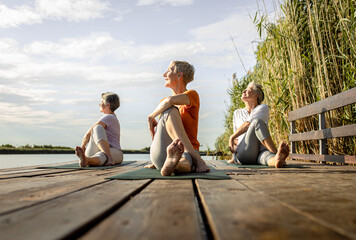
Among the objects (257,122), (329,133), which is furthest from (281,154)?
(329,133)

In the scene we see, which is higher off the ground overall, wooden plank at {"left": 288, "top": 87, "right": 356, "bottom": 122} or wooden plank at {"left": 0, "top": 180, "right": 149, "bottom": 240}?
wooden plank at {"left": 288, "top": 87, "right": 356, "bottom": 122}

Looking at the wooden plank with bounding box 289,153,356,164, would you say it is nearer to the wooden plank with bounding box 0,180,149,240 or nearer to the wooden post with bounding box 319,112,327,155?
the wooden post with bounding box 319,112,327,155

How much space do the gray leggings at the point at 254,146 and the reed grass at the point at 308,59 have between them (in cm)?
109

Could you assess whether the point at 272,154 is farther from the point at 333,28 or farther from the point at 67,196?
the point at 67,196

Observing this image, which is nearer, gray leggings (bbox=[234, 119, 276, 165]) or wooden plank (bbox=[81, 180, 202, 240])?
wooden plank (bbox=[81, 180, 202, 240])

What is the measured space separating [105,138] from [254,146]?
178cm

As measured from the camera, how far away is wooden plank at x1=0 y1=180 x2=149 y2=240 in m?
0.68

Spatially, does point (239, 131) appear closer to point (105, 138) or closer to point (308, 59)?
point (308, 59)

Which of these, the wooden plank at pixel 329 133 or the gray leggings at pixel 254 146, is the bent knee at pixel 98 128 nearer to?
the gray leggings at pixel 254 146

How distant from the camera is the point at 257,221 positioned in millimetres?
792

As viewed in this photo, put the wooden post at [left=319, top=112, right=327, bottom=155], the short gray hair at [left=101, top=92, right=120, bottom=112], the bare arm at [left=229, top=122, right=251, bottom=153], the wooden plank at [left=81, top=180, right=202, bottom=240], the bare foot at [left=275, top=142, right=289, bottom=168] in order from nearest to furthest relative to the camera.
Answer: the wooden plank at [left=81, top=180, right=202, bottom=240]
the bare foot at [left=275, top=142, right=289, bottom=168]
the bare arm at [left=229, top=122, right=251, bottom=153]
the wooden post at [left=319, top=112, right=327, bottom=155]
the short gray hair at [left=101, top=92, right=120, bottom=112]

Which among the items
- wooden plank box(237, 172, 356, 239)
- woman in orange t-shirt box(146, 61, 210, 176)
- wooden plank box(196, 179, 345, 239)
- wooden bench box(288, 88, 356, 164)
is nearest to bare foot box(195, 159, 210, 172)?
woman in orange t-shirt box(146, 61, 210, 176)

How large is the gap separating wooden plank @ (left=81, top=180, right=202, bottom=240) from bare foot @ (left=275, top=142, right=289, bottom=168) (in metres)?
1.84

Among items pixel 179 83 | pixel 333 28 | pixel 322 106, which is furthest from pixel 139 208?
pixel 333 28
